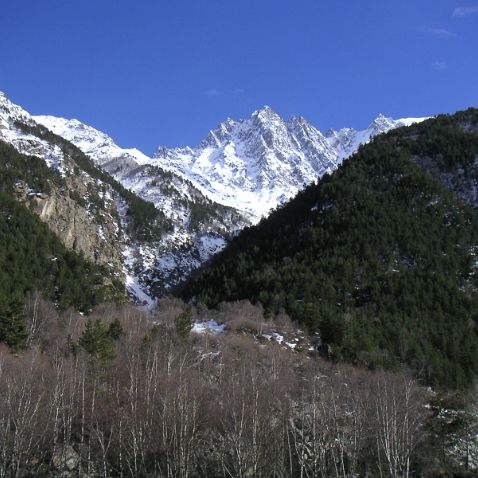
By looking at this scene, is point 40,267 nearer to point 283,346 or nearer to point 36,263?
point 36,263

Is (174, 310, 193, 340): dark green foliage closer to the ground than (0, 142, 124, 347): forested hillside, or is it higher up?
closer to the ground

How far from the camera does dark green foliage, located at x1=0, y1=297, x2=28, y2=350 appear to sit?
2104 inches

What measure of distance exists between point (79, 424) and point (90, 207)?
136m

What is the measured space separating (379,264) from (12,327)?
2438 inches

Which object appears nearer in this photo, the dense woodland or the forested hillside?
the dense woodland

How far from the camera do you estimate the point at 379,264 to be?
9356 cm

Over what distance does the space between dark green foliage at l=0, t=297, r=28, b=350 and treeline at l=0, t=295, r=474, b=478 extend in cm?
408

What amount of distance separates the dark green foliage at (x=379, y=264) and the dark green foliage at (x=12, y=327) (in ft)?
113

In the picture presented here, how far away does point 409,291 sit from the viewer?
3388 inches

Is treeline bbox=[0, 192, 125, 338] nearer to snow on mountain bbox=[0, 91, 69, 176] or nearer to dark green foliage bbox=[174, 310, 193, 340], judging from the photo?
dark green foliage bbox=[174, 310, 193, 340]

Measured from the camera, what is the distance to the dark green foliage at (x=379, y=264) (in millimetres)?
70938

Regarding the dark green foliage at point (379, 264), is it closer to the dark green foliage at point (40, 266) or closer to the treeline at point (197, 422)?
the dark green foliage at point (40, 266)

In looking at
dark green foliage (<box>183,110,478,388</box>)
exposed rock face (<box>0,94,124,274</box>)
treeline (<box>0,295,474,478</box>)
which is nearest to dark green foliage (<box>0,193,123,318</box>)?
exposed rock face (<box>0,94,124,274</box>)

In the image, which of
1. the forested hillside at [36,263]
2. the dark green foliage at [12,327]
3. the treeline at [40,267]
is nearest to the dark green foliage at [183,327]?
the dark green foliage at [12,327]
